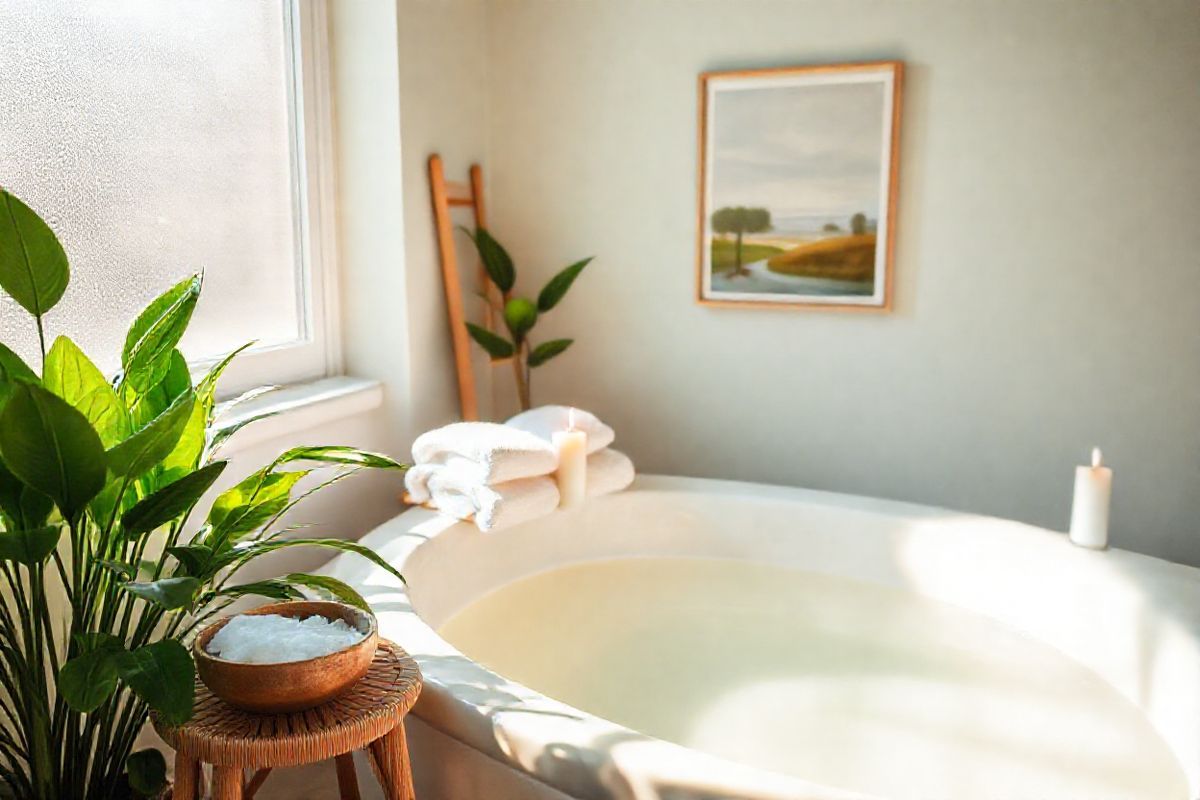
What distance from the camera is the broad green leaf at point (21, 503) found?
1.11 meters

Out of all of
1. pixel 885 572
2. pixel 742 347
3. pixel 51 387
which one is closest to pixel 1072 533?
pixel 885 572

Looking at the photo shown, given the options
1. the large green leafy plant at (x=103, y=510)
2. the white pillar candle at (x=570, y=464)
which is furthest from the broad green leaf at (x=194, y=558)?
the white pillar candle at (x=570, y=464)

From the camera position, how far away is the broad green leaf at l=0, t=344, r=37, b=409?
3.61 ft

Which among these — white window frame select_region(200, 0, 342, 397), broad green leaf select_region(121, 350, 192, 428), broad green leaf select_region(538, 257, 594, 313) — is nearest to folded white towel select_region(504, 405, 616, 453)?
broad green leaf select_region(538, 257, 594, 313)

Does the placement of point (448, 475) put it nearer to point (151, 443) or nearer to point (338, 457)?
point (338, 457)

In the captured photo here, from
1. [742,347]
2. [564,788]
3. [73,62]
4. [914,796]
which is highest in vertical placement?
[73,62]

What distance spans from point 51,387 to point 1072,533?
5.84ft

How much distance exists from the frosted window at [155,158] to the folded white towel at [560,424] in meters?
0.54

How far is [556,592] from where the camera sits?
2.23 metres

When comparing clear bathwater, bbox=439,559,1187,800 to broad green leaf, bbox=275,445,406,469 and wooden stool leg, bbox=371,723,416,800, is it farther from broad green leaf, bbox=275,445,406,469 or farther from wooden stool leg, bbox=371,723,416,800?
broad green leaf, bbox=275,445,406,469

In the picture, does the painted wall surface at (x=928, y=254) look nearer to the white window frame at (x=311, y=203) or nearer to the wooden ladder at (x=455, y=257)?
the wooden ladder at (x=455, y=257)

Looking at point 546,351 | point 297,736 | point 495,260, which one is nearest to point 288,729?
point 297,736

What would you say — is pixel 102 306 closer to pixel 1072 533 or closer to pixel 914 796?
pixel 914 796

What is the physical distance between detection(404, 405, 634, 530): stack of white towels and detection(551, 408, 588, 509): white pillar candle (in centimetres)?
2
